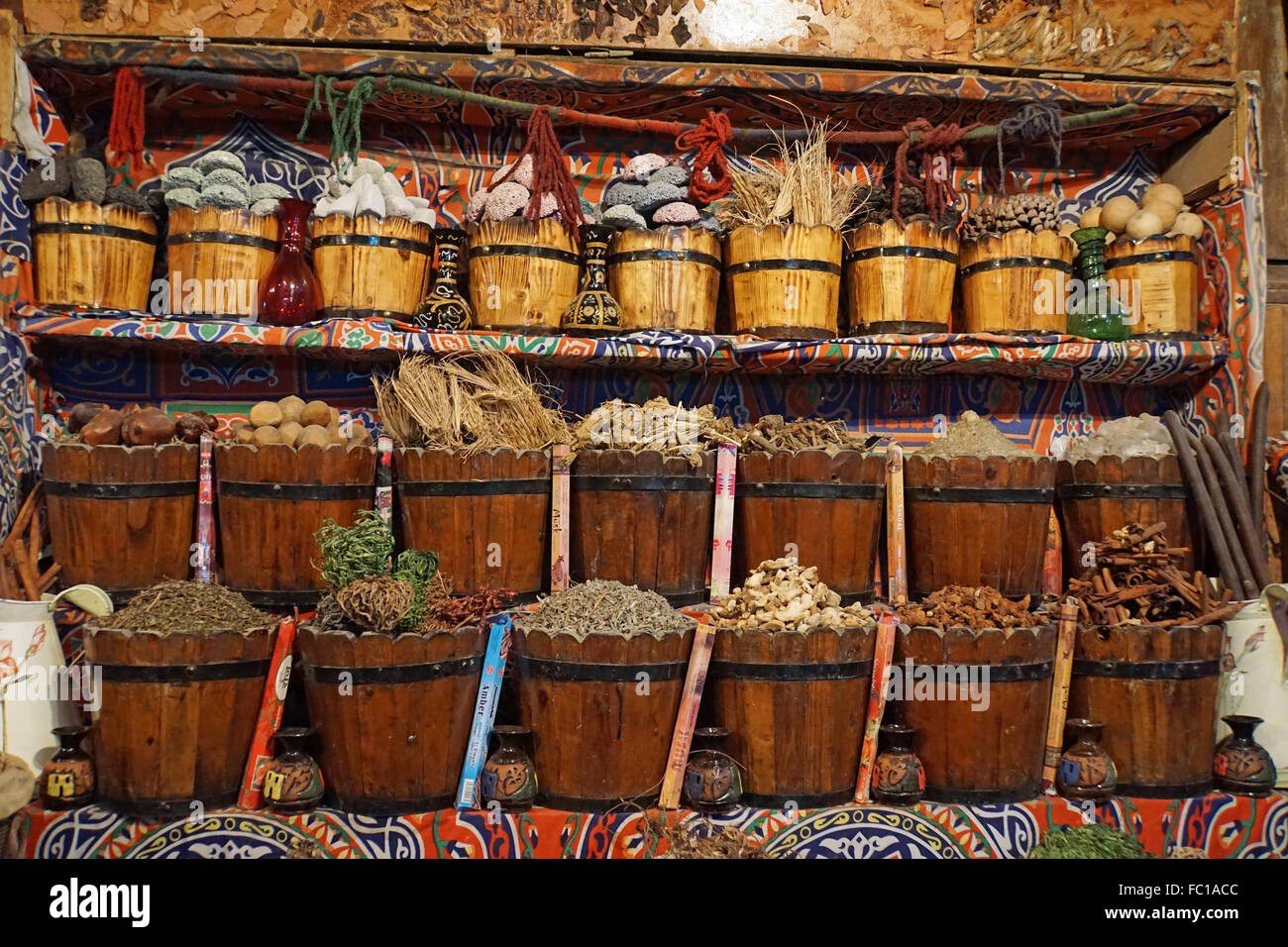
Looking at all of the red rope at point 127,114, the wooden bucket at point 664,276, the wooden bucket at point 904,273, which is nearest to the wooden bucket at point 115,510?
the red rope at point 127,114

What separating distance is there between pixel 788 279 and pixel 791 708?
6.74ft

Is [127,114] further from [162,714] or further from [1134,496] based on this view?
[1134,496]

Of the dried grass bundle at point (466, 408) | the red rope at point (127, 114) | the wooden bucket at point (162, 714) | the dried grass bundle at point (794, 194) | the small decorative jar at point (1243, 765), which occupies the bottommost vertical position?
the small decorative jar at point (1243, 765)

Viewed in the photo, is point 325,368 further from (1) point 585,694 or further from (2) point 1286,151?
(2) point 1286,151

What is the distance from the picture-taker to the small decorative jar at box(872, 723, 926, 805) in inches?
156

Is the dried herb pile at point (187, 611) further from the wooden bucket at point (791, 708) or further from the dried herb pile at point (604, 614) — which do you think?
the wooden bucket at point (791, 708)

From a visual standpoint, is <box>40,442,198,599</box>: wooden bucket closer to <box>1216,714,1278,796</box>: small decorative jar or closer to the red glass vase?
the red glass vase

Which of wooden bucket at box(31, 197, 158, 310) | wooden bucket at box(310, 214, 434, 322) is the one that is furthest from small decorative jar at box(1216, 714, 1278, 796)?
wooden bucket at box(31, 197, 158, 310)

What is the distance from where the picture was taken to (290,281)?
466 centimetres

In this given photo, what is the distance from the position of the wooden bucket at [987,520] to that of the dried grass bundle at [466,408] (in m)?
1.71

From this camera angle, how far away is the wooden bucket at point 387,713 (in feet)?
12.3

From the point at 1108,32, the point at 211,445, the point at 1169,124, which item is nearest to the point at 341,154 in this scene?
the point at 211,445

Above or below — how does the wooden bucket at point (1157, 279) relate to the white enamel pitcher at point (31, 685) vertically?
above
